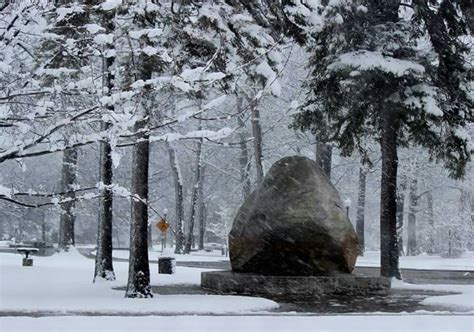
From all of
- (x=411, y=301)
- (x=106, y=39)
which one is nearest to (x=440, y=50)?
(x=411, y=301)

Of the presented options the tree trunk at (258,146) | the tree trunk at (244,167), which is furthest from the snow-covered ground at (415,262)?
the tree trunk at (258,146)

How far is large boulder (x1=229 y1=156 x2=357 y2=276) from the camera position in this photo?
1472 cm

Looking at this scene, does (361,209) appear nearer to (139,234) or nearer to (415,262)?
(415,262)

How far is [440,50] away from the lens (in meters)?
16.6

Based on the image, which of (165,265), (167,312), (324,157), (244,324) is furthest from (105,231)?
(324,157)

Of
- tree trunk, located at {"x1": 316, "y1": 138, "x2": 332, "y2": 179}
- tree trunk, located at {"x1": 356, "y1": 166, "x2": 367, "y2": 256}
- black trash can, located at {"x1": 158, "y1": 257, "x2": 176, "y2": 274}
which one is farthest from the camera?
tree trunk, located at {"x1": 356, "y1": 166, "x2": 367, "y2": 256}

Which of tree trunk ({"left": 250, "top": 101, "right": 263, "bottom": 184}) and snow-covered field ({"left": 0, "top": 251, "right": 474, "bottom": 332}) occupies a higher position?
tree trunk ({"left": 250, "top": 101, "right": 263, "bottom": 184})

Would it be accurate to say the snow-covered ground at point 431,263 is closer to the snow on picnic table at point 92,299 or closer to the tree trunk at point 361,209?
the tree trunk at point 361,209

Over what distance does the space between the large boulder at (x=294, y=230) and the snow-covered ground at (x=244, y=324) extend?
484cm

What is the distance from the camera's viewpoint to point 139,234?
1298cm

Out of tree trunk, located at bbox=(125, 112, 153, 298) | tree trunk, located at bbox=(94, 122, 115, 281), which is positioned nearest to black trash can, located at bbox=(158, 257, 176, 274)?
tree trunk, located at bbox=(94, 122, 115, 281)

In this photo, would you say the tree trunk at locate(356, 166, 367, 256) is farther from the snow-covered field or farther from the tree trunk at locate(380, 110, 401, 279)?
the snow-covered field

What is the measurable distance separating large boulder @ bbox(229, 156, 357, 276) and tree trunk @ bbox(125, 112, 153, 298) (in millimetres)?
3114

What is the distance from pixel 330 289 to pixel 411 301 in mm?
1844
